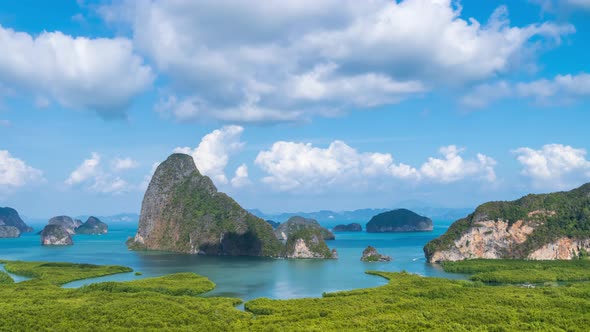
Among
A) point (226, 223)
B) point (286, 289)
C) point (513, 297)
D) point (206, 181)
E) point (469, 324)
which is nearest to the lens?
point (469, 324)

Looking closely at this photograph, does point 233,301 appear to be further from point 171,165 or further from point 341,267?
point 171,165

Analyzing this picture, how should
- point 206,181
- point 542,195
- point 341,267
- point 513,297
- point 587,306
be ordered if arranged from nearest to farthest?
point 587,306 → point 513,297 → point 341,267 → point 542,195 → point 206,181

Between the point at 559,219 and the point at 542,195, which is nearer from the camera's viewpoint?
the point at 559,219

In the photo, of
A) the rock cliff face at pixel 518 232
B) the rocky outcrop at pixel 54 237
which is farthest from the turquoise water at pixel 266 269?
the rocky outcrop at pixel 54 237

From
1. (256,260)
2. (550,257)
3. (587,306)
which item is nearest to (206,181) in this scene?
(256,260)

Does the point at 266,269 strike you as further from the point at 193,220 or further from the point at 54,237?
the point at 54,237
